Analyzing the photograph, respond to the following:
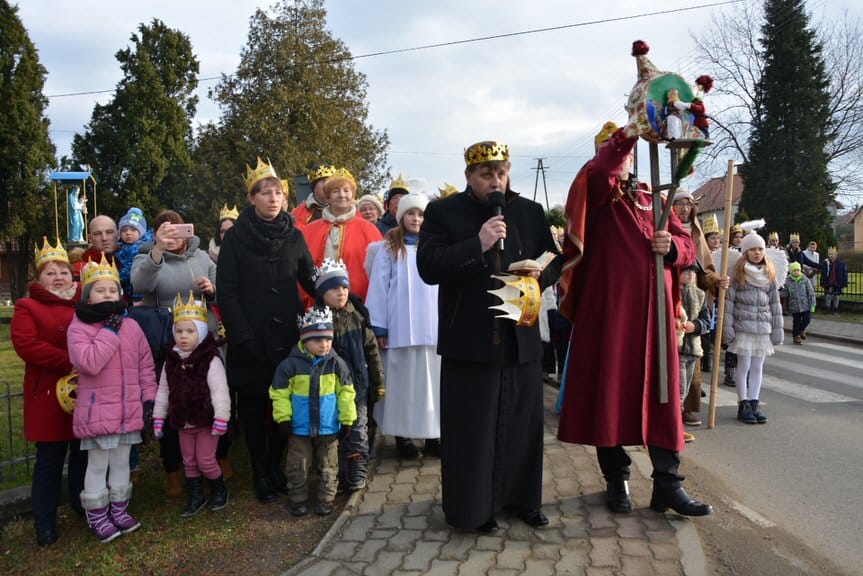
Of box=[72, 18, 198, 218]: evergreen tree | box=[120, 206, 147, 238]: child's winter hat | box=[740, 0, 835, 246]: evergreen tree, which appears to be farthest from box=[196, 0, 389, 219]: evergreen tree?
box=[740, 0, 835, 246]: evergreen tree

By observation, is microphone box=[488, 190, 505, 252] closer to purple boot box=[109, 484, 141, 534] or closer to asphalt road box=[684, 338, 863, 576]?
asphalt road box=[684, 338, 863, 576]

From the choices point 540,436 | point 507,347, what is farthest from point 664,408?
point 507,347

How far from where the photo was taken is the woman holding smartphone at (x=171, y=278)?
14.7ft

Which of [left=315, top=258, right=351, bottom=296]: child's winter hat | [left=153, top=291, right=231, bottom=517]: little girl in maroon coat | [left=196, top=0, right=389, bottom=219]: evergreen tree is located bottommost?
[left=153, top=291, right=231, bottom=517]: little girl in maroon coat

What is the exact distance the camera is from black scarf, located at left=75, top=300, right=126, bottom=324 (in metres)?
3.89

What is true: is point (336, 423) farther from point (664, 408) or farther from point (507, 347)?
point (664, 408)

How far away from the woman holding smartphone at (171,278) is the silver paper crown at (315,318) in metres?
0.88

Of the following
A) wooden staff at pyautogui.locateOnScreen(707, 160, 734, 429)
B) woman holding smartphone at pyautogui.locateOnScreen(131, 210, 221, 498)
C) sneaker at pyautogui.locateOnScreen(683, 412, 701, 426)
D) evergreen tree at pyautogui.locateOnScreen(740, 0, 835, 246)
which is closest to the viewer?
woman holding smartphone at pyautogui.locateOnScreen(131, 210, 221, 498)

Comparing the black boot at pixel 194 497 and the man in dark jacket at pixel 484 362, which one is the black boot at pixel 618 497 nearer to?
the man in dark jacket at pixel 484 362

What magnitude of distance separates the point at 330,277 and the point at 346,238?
992 mm

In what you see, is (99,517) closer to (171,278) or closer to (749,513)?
(171,278)

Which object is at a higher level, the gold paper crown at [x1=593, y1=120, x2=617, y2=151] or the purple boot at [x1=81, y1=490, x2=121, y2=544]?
the gold paper crown at [x1=593, y1=120, x2=617, y2=151]

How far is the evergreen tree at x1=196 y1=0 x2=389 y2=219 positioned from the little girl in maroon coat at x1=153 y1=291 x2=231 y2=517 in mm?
17243

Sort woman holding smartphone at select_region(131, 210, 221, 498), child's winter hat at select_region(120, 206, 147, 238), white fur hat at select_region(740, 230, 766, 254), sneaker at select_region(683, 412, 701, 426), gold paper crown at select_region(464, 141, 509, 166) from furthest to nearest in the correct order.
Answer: white fur hat at select_region(740, 230, 766, 254)
sneaker at select_region(683, 412, 701, 426)
child's winter hat at select_region(120, 206, 147, 238)
woman holding smartphone at select_region(131, 210, 221, 498)
gold paper crown at select_region(464, 141, 509, 166)
